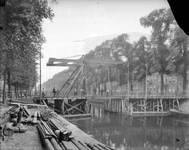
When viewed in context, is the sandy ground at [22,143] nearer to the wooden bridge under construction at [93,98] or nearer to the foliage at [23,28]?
the foliage at [23,28]

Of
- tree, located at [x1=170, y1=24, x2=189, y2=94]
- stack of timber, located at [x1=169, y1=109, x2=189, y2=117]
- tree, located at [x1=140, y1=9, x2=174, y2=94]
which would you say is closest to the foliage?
tree, located at [x1=170, y1=24, x2=189, y2=94]

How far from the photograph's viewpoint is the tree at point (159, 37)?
21.0 metres

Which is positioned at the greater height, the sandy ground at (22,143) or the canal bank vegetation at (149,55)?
the canal bank vegetation at (149,55)

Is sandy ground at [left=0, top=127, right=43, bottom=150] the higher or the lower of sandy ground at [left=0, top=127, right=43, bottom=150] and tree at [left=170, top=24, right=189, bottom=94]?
the lower

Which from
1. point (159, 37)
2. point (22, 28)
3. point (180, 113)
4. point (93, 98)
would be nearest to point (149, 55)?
point (159, 37)

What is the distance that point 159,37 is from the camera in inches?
922

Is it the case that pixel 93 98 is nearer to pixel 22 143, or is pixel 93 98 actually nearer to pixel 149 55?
pixel 149 55

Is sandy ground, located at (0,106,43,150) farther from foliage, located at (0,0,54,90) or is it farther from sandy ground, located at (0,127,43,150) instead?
foliage, located at (0,0,54,90)

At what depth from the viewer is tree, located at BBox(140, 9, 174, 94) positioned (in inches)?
828

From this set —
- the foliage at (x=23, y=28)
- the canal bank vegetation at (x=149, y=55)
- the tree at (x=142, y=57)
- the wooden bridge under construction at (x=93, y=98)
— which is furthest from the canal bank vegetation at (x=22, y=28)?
the tree at (x=142, y=57)

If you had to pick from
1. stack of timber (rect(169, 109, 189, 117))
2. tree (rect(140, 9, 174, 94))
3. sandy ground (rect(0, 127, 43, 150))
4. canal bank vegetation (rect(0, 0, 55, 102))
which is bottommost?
stack of timber (rect(169, 109, 189, 117))

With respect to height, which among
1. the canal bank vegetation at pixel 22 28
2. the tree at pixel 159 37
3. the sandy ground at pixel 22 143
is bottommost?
the sandy ground at pixel 22 143

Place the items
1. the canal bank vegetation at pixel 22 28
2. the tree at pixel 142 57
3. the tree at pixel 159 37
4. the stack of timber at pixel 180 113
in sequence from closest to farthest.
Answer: the canal bank vegetation at pixel 22 28, the stack of timber at pixel 180 113, the tree at pixel 159 37, the tree at pixel 142 57

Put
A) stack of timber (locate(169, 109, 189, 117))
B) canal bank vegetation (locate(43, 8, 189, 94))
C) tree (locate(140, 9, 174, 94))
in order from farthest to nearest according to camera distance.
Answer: canal bank vegetation (locate(43, 8, 189, 94)) < tree (locate(140, 9, 174, 94)) < stack of timber (locate(169, 109, 189, 117))
